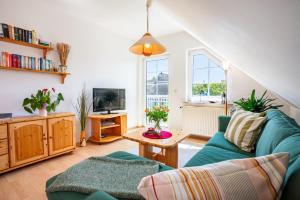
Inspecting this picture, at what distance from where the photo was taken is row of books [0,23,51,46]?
2.23 metres

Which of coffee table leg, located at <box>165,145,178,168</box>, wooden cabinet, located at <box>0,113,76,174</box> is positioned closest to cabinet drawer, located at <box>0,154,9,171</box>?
wooden cabinet, located at <box>0,113,76,174</box>

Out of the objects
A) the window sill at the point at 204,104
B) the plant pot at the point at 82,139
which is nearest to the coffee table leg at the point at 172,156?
the window sill at the point at 204,104

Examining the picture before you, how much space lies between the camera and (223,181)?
1.60ft

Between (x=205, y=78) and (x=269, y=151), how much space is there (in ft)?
9.19

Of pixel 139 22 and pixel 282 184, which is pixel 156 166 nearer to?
pixel 282 184

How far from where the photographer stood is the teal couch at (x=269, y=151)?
563 millimetres

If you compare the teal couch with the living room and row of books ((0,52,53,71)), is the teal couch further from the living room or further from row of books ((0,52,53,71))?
row of books ((0,52,53,71))

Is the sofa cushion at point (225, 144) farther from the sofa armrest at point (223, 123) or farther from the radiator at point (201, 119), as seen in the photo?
the radiator at point (201, 119)

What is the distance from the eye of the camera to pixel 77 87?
3.26 m

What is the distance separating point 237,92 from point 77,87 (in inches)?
133

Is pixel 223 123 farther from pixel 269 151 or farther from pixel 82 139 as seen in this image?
pixel 82 139

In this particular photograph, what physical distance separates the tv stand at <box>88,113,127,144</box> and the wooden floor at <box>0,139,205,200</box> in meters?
0.20

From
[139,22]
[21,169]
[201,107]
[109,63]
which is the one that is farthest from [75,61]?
[201,107]

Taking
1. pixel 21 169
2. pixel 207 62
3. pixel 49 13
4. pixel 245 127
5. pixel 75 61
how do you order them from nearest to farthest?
1. pixel 245 127
2. pixel 21 169
3. pixel 49 13
4. pixel 75 61
5. pixel 207 62
